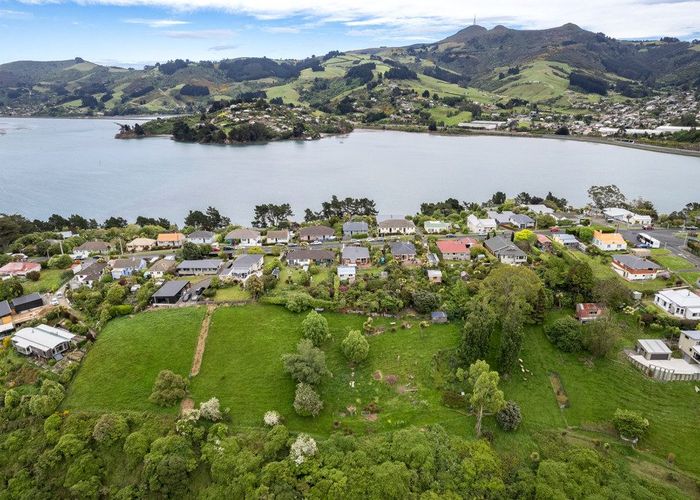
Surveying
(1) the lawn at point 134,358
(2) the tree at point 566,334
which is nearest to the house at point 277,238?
(1) the lawn at point 134,358

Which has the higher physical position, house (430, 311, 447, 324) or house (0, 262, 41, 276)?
house (0, 262, 41, 276)

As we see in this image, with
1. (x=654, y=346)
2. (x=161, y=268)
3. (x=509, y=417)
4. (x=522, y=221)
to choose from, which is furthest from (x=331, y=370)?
(x=522, y=221)

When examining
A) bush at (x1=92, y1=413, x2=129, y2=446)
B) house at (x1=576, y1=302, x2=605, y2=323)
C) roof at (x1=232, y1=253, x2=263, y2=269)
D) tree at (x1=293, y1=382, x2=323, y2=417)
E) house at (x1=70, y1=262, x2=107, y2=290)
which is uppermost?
roof at (x1=232, y1=253, x2=263, y2=269)

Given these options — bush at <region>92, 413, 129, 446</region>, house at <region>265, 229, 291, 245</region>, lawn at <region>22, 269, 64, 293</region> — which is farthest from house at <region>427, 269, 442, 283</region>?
lawn at <region>22, 269, 64, 293</region>

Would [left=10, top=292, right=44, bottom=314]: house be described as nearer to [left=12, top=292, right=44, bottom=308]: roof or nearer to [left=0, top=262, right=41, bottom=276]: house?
[left=12, top=292, right=44, bottom=308]: roof

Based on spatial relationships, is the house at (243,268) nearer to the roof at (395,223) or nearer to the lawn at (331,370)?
the lawn at (331,370)

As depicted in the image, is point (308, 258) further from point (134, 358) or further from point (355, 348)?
point (134, 358)
